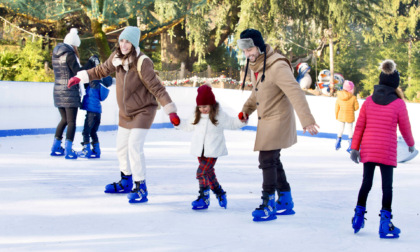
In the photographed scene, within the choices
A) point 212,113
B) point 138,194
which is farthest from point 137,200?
point 212,113

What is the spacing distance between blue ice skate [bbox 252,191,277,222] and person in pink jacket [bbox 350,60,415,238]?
23.9 inches

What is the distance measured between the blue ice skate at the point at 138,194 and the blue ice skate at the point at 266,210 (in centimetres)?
100

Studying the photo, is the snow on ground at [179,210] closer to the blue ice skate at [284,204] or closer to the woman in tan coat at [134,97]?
the blue ice skate at [284,204]

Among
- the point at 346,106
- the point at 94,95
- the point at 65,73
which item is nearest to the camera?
the point at 65,73

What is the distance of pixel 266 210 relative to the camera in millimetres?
4594

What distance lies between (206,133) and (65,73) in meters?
3.26

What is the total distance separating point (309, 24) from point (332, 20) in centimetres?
119

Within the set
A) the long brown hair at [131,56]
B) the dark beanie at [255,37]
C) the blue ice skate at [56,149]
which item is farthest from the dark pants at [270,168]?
the blue ice skate at [56,149]

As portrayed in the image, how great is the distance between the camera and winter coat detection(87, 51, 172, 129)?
5.13 metres

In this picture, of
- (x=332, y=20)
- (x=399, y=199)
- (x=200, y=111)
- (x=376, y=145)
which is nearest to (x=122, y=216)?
(x=200, y=111)

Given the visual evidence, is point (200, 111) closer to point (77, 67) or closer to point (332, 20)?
point (77, 67)

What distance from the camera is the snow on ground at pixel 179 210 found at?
390 cm

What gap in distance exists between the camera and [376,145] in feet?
13.6

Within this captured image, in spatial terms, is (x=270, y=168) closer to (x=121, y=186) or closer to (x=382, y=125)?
(x=382, y=125)
